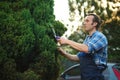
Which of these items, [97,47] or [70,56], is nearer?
[97,47]

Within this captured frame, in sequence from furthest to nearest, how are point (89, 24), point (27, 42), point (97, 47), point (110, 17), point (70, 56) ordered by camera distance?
1. point (110, 17)
2. point (27, 42)
3. point (70, 56)
4. point (89, 24)
5. point (97, 47)

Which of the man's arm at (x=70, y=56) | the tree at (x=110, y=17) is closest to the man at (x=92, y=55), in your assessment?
the man's arm at (x=70, y=56)

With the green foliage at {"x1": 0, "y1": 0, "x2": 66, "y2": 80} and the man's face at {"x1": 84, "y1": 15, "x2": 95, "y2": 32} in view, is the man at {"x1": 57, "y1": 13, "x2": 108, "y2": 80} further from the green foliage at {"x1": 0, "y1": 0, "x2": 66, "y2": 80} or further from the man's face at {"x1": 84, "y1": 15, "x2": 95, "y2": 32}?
the green foliage at {"x1": 0, "y1": 0, "x2": 66, "y2": 80}

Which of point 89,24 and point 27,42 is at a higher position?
point 89,24

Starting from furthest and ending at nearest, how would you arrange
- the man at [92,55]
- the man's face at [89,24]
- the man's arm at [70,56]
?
the man's arm at [70,56] < the man's face at [89,24] < the man at [92,55]

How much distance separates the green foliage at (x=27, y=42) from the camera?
562 centimetres

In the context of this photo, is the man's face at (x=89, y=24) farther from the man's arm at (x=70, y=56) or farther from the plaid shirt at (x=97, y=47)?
the man's arm at (x=70, y=56)

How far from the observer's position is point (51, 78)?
6.03m

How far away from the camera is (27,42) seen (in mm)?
5672

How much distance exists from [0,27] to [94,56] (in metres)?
1.58

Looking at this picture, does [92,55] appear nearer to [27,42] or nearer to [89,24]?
[89,24]

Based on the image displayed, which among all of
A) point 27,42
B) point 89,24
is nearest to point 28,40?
point 27,42

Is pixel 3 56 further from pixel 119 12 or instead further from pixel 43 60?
pixel 119 12

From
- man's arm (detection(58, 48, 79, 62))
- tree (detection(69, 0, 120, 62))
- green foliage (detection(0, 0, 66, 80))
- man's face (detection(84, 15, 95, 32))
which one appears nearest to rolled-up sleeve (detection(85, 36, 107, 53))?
man's face (detection(84, 15, 95, 32))
